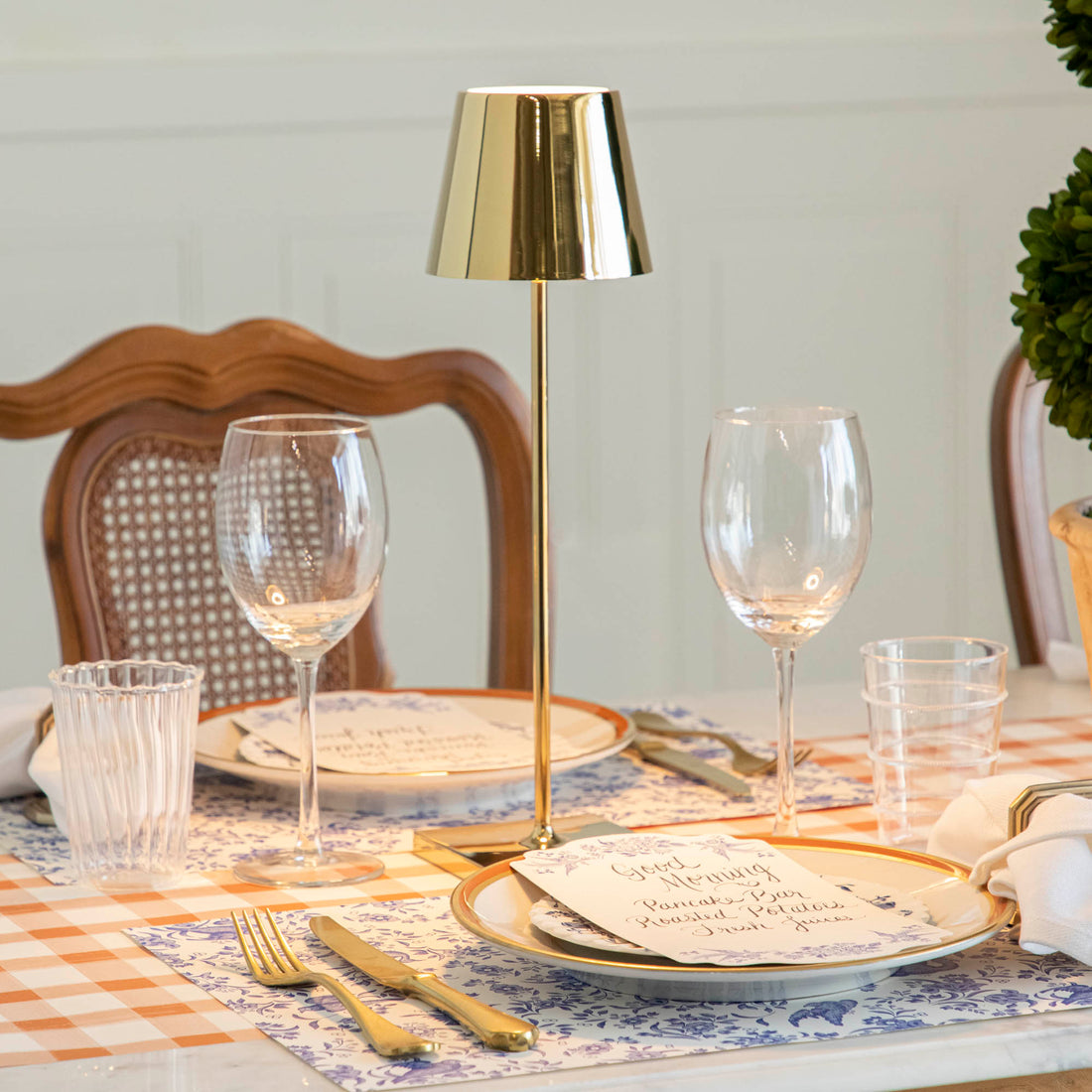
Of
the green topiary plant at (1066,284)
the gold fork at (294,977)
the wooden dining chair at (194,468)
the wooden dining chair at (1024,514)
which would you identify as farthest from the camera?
the wooden dining chair at (1024,514)

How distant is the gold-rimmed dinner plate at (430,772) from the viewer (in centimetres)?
112

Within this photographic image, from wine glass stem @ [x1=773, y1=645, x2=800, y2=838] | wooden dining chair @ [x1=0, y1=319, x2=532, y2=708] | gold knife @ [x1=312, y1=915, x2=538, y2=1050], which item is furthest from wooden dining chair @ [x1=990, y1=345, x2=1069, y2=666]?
gold knife @ [x1=312, y1=915, x2=538, y2=1050]

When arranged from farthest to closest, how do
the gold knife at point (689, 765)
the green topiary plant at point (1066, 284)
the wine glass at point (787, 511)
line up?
the gold knife at point (689, 765) → the green topiary plant at point (1066, 284) → the wine glass at point (787, 511)

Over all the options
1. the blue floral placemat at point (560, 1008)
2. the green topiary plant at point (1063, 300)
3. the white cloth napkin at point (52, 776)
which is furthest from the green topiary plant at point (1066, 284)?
the white cloth napkin at point (52, 776)

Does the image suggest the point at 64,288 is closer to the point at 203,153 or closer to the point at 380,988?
the point at 203,153

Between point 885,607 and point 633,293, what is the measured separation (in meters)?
0.77

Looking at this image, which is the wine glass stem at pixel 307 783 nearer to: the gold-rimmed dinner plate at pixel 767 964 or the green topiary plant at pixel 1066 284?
the gold-rimmed dinner plate at pixel 767 964

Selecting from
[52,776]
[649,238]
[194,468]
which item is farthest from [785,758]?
[649,238]

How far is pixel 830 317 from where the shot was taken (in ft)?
10.6

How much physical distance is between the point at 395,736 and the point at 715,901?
17.4 inches

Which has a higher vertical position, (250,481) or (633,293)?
(633,293)

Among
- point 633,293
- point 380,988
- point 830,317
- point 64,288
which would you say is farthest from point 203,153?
point 380,988

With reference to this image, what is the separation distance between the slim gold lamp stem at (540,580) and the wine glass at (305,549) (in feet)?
0.30

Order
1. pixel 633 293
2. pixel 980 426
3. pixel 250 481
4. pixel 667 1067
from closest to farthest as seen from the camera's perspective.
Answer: pixel 667 1067 < pixel 250 481 < pixel 633 293 < pixel 980 426
